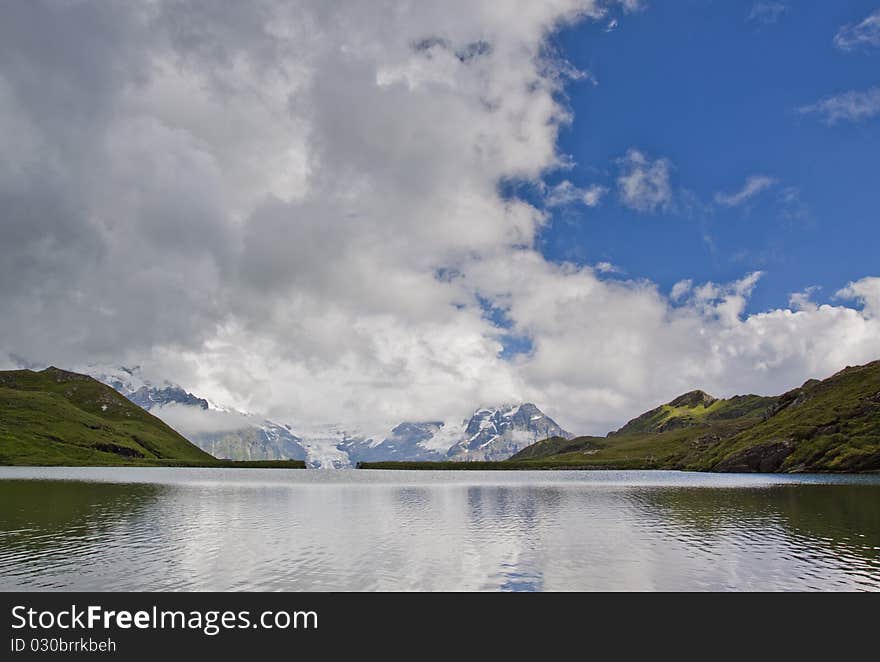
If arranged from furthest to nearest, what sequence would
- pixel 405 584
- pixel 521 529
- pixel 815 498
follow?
pixel 815 498 → pixel 521 529 → pixel 405 584

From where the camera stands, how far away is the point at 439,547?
55312 mm

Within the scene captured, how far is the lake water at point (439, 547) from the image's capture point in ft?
134

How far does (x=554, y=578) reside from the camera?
4203cm

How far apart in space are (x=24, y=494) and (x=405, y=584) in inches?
3975

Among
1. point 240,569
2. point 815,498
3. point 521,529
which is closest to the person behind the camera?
point 240,569

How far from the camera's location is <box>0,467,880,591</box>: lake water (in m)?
41.0
